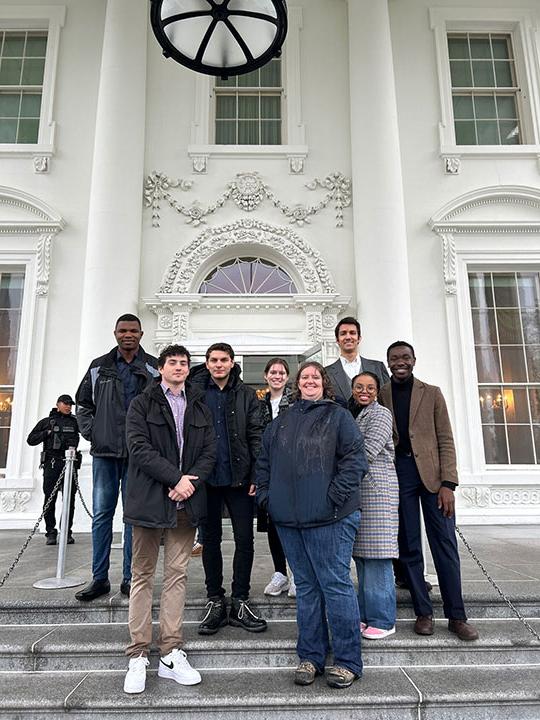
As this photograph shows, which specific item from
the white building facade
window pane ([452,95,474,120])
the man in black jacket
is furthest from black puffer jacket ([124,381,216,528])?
window pane ([452,95,474,120])

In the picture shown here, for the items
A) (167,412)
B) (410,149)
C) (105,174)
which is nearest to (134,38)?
(105,174)

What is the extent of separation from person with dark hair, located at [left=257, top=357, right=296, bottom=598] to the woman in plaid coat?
67cm

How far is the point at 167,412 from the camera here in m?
3.09

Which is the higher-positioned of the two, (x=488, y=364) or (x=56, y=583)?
(x=488, y=364)

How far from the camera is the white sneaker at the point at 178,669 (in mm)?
2846

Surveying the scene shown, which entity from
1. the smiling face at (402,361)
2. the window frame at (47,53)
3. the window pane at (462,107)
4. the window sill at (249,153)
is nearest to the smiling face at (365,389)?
the smiling face at (402,361)

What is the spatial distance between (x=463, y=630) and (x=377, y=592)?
0.62 meters

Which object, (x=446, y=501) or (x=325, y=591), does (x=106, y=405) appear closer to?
(x=325, y=591)

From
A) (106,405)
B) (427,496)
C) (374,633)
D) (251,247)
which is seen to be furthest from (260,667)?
(251,247)

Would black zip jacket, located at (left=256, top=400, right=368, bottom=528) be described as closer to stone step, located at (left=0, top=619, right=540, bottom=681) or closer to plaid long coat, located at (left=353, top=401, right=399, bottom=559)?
plaid long coat, located at (left=353, top=401, right=399, bottom=559)

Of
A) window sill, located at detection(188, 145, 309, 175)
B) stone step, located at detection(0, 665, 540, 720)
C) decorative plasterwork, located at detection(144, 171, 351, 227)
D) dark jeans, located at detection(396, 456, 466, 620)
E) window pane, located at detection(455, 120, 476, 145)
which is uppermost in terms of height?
window pane, located at detection(455, 120, 476, 145)

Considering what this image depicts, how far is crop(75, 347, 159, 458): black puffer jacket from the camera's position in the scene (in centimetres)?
389

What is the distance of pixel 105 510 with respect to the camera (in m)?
3.92

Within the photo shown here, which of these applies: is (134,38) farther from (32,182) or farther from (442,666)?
(442,666)
